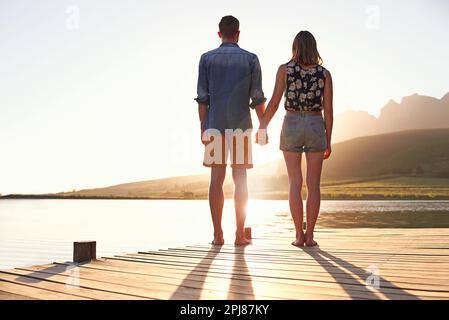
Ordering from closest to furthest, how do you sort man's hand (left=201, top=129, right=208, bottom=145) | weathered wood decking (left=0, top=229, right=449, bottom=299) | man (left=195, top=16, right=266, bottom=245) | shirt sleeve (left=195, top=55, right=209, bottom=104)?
weathered wood decking (left=0, top=229, right=449, bottom=299) < man (left=195, top=16, right=266, bottom=245) < man's hand (left=201, top=129, right=208, bottom=145) < shirt sleeve (left=195, top=55, right=209, bottom=104)

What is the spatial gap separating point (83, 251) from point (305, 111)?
3133 millimetres

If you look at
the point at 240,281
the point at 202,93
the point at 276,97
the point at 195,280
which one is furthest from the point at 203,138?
the point at 240,281

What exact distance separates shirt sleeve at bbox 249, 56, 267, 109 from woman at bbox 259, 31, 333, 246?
0.17m

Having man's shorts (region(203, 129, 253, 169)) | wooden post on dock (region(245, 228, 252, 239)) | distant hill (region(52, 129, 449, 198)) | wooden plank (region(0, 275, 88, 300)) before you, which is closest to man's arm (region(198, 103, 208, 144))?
man's shorts (region(203, 129, 253, 169))

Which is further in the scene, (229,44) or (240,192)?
(229,44)

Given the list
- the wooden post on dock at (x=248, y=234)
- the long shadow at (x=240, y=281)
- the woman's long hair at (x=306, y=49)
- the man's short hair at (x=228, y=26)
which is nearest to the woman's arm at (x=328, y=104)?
the woman's long hair at (x=306, y=49)

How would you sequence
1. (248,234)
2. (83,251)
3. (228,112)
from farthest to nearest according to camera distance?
(248,234)
(228,112)
(83,251)

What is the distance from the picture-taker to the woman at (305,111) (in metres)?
6.61

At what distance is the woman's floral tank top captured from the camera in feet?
21.8

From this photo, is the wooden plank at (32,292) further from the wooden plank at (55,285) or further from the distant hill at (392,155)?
the distant hill at (392,155)

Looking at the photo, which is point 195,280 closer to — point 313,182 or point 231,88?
point 313,182

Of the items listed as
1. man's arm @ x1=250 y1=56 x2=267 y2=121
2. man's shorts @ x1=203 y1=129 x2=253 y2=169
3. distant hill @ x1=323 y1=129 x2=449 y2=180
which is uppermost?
distant hill @ x1=323 y1=129 x2=449 y2=180

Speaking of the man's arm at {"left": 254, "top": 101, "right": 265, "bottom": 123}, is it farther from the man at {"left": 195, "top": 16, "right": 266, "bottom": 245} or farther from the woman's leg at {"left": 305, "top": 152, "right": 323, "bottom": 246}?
the woman's leg at {"left": 305, "top": 152, "right": 323, "bottom": 246}

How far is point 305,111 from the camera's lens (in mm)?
6656
